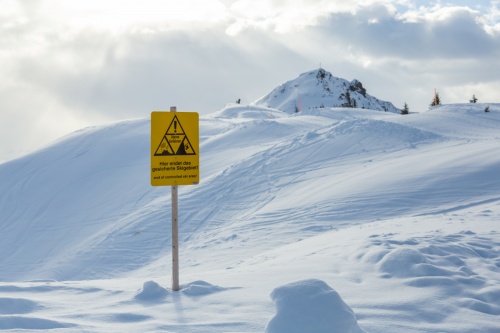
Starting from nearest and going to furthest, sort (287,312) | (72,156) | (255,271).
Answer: (287,312), (255,271), (72,156)

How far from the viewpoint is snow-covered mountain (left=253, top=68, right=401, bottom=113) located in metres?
130

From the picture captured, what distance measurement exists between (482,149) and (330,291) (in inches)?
473

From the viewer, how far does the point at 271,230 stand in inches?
488

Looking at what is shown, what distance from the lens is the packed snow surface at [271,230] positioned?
5.33 metres

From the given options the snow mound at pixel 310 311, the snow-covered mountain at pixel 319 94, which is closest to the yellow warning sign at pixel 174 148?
the snow mound at pixel 310 311

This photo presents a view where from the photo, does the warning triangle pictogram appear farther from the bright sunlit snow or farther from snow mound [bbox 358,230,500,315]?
snow mound [bbox 358,230,500,315]

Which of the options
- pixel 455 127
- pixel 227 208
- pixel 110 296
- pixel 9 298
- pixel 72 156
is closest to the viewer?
pixel 9 298

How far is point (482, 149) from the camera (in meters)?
15.4

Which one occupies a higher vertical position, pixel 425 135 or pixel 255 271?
pixel 425 135

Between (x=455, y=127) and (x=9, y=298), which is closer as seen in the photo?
(x=9, y=298)

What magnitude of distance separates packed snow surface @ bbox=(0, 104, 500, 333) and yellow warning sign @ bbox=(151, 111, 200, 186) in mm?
1228

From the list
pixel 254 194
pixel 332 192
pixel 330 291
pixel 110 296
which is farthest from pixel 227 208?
pixel 330 291

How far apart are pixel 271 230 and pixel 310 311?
7.69 meters

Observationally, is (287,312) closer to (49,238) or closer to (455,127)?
(49,238)
